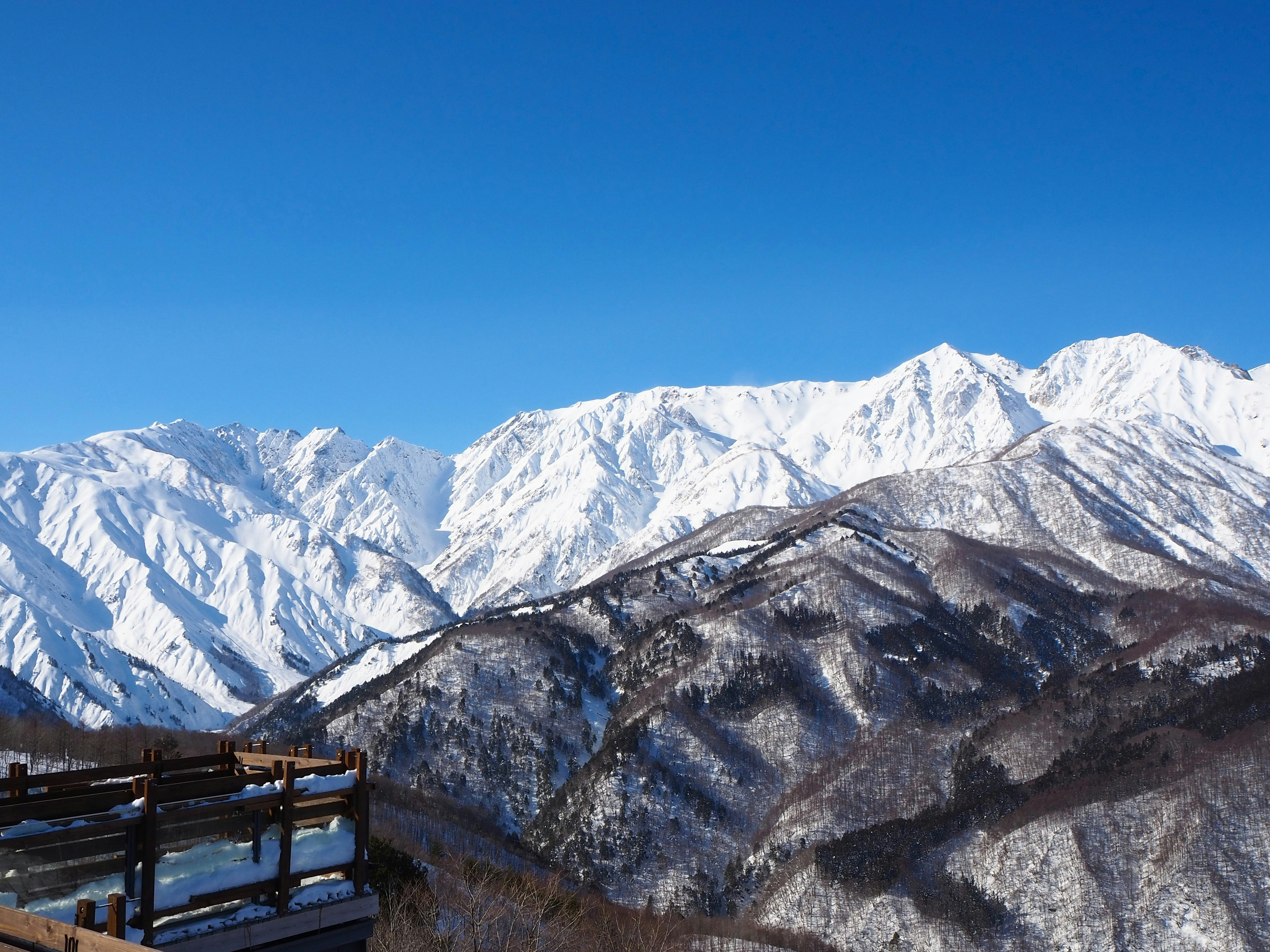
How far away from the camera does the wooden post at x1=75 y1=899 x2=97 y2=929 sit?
1477 centimetres

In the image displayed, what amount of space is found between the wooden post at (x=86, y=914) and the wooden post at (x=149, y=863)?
314 centimetres

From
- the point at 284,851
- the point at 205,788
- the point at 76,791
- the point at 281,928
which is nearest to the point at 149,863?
the point at 205,788

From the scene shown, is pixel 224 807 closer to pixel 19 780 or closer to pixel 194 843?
pixel 194 843

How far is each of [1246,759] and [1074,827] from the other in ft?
104

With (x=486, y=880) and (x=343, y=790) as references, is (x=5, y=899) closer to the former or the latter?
(x=343, y=790)

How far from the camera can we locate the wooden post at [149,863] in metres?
19.0

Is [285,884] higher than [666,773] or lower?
lower

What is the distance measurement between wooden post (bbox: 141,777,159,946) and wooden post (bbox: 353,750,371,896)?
4.21 metres

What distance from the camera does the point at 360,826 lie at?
2244cm

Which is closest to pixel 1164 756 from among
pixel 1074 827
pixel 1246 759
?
pixel 1246 759

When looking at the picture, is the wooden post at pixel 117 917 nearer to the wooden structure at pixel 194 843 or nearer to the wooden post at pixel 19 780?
the wooden structure at pixel 194 843

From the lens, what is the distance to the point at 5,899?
17844 mm

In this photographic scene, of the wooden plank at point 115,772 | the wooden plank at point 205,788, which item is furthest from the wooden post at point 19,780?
the wooden plank at point 205,788

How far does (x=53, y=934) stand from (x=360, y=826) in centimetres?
860
